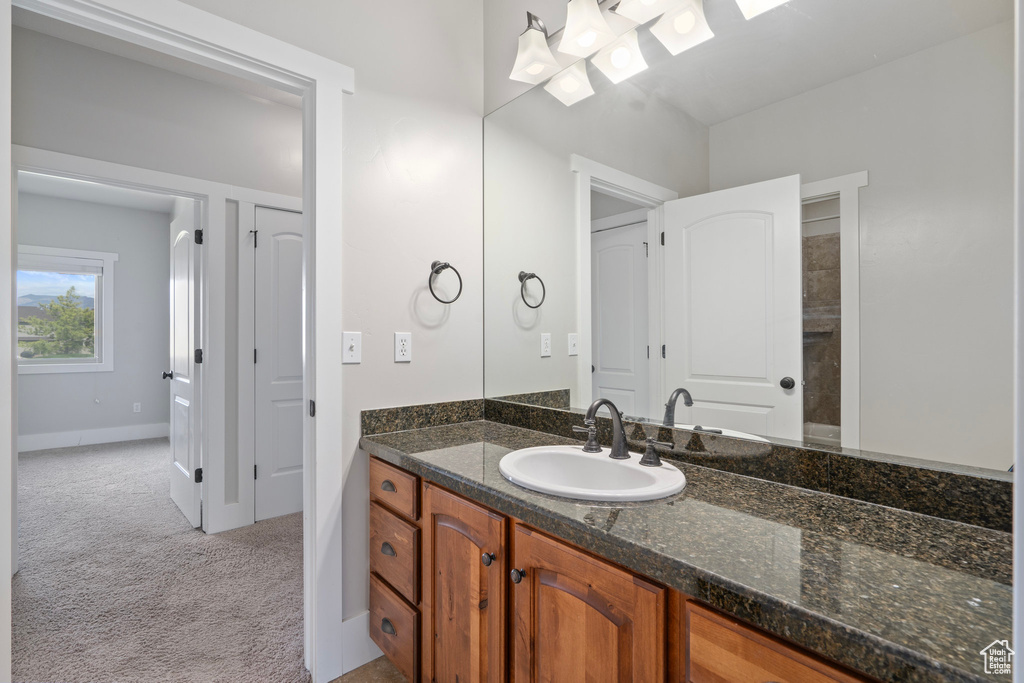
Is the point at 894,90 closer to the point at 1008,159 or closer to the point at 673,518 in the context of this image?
the point at 1008,159

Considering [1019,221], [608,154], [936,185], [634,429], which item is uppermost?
[608,154]

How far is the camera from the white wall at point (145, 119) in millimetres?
2350

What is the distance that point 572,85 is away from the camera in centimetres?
179

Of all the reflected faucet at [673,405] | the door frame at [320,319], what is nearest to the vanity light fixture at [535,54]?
the door frame at [320,319]

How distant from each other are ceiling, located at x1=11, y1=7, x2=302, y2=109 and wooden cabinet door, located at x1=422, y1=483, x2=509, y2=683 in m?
1.95

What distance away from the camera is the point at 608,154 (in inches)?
65.9

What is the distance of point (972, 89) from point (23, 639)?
10.8 feet

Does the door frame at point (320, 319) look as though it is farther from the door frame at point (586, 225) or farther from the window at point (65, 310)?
the window at point (65, 310)

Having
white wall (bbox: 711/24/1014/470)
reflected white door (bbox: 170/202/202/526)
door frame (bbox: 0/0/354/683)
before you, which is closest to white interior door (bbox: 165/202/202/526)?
reflected white door (bbox: 170/202/202/526)

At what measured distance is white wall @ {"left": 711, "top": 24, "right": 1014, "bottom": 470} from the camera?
2.92 feet

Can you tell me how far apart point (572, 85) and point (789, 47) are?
782 mm

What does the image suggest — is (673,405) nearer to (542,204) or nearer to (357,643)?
(542,204)

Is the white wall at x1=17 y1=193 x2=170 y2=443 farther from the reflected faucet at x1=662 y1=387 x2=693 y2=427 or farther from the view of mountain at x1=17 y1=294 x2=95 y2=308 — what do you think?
the reflected faucet at x1=662 y1=387 x2=693 y2=427

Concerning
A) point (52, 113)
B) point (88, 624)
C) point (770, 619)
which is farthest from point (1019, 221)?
point (52, 113)
